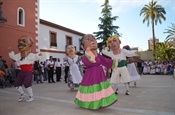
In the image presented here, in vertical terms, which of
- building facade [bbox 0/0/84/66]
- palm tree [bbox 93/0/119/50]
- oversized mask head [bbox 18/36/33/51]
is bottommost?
oversized mask head [bbox 18/36/33/51]

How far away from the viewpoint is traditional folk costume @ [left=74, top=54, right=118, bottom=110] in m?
5.01

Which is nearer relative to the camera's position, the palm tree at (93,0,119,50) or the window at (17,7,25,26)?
the window at (17,7,25,26)

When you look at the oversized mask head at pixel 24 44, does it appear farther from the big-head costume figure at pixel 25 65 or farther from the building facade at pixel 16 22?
the building facade at pixel 16 22

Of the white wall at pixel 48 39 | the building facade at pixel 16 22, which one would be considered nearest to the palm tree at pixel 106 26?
the white wall at pixel 48 39

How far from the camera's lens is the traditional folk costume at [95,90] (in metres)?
5.01

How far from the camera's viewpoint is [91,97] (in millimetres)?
5078

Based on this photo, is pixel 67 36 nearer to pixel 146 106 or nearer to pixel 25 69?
pixel 25 69

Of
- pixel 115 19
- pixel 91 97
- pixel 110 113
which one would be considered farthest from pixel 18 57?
pixel 115 19

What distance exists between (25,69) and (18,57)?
0.49 meters

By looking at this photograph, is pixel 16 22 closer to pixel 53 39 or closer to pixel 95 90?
pixel 53 39

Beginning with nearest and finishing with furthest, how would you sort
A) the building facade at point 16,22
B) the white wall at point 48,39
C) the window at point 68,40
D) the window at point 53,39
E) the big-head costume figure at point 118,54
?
the big-head costume figure at point 118,54 → the building facade at point 16,22 → the white wall at point 48,39 → the window at point 53,39 → the window at point 68,40

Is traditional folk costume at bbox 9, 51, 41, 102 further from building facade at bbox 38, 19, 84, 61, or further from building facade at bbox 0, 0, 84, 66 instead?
building facade at bbox 38, 19, 84, 61

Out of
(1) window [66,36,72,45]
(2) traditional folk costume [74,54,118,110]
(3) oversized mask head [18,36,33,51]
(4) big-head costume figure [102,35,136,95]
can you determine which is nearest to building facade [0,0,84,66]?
(1) window [66,36,72,45]

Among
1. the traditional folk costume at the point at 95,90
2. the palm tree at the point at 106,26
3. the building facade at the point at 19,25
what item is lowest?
the traditional folk costume at the point at 95,90
